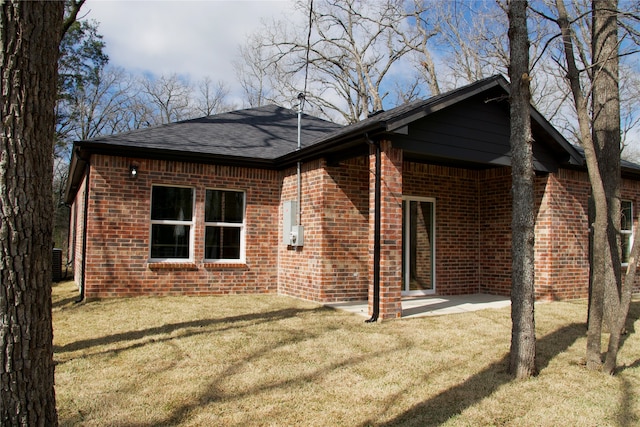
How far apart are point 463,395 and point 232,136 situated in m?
8.54

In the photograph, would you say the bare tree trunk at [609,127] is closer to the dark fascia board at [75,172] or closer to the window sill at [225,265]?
the window sill at [225,265]

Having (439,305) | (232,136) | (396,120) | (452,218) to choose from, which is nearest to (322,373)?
(396,120)

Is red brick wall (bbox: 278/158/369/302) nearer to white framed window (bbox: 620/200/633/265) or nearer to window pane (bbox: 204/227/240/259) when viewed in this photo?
window pane (bbox: 204/227/240/259)

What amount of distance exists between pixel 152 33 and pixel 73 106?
14590mm

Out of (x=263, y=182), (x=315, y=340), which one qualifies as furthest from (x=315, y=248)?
(x=315, y=340)

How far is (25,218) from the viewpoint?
90.3 inches

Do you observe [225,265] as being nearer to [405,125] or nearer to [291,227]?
[291,227]

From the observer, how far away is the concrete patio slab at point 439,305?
832cm

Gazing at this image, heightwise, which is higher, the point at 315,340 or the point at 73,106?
the point at 73,106

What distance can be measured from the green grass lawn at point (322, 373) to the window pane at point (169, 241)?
2251 mm

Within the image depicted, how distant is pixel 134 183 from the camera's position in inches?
375

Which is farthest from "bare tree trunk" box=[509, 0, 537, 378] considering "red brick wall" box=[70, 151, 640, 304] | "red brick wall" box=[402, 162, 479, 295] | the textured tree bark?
"red brick wall" box=[402, 162, 479, 295]

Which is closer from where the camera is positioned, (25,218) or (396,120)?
(25,218)

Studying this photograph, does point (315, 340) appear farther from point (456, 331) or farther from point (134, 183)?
point (134, 183)
